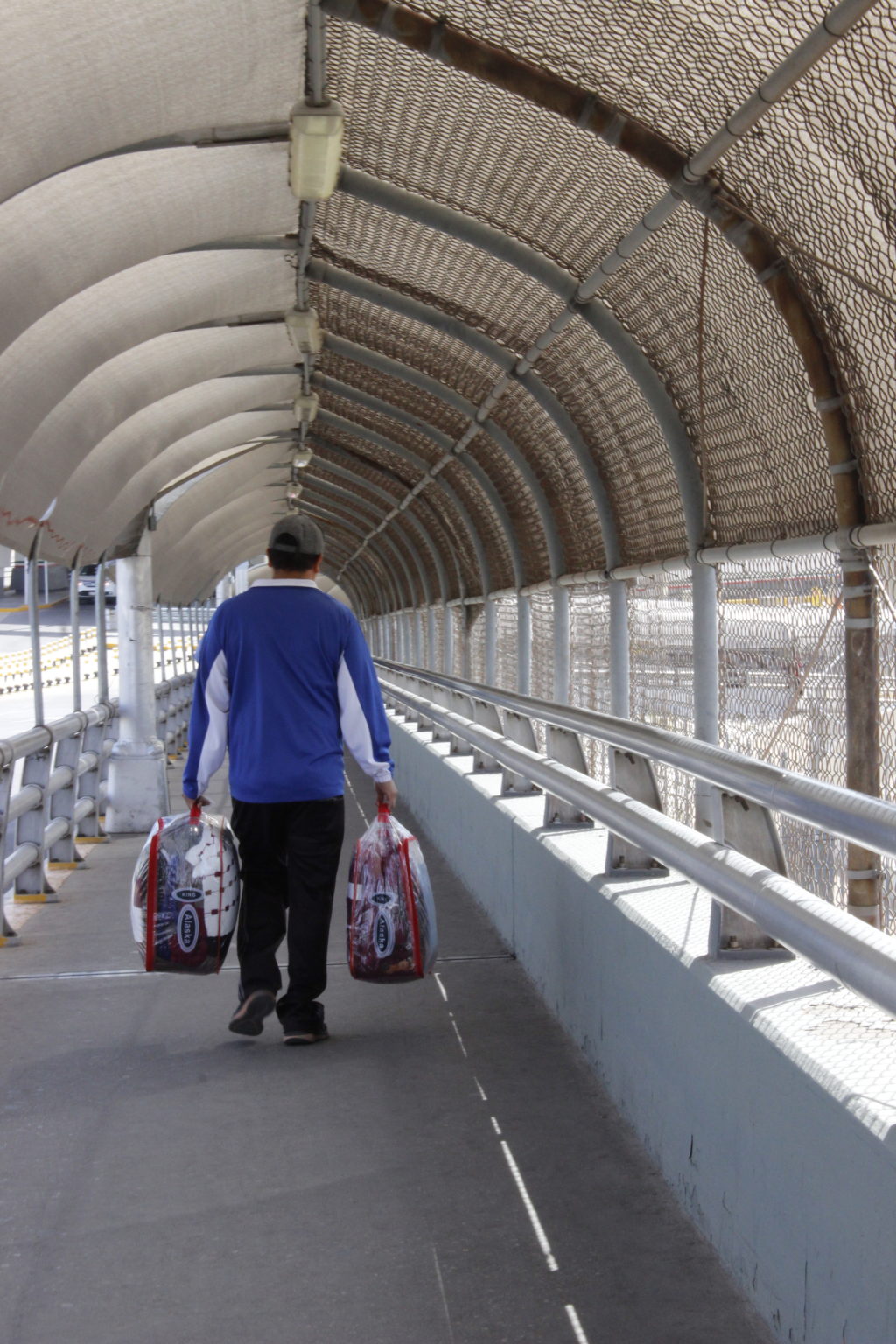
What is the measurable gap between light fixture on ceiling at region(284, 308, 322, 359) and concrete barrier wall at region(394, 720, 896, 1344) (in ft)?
18.2

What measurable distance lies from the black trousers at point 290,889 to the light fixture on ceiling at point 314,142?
2480 mm

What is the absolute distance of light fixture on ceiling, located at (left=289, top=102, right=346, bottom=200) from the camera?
5.90 metres

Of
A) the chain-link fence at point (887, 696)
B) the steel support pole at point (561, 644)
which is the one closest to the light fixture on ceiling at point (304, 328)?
the steel support pole at point (561, 644)

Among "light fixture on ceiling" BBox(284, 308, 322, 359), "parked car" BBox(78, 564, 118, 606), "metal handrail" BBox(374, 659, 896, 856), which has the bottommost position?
"metal handrail" BBox(374, 659, 896, 856)

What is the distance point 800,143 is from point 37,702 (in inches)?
239

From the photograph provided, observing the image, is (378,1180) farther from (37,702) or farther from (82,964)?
(37,702)

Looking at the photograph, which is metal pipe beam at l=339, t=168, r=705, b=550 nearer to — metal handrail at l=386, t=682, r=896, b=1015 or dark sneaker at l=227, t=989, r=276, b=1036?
metal handrail at l=386, t=682, r=896, b=1015

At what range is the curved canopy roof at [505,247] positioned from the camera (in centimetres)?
459

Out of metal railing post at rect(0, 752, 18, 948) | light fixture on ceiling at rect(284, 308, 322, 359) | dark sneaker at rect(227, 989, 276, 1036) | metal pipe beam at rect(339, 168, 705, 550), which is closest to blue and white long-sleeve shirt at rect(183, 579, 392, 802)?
dark sneaker at rect(227, 989, 276, 1036)

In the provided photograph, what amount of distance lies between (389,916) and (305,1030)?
0.49 meters

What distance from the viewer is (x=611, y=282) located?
6.78 m

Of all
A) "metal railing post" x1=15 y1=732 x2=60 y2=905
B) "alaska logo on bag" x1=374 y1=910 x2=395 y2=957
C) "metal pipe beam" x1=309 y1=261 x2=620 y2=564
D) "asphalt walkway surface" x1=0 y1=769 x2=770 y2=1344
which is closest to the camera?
"asphalt walkway surface" x1=0 y1=769 x2=770 y2=1344

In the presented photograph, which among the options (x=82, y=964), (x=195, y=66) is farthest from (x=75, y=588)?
(x=195, y=66)

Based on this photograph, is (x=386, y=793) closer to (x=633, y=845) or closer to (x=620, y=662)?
(x=633, y=845)
